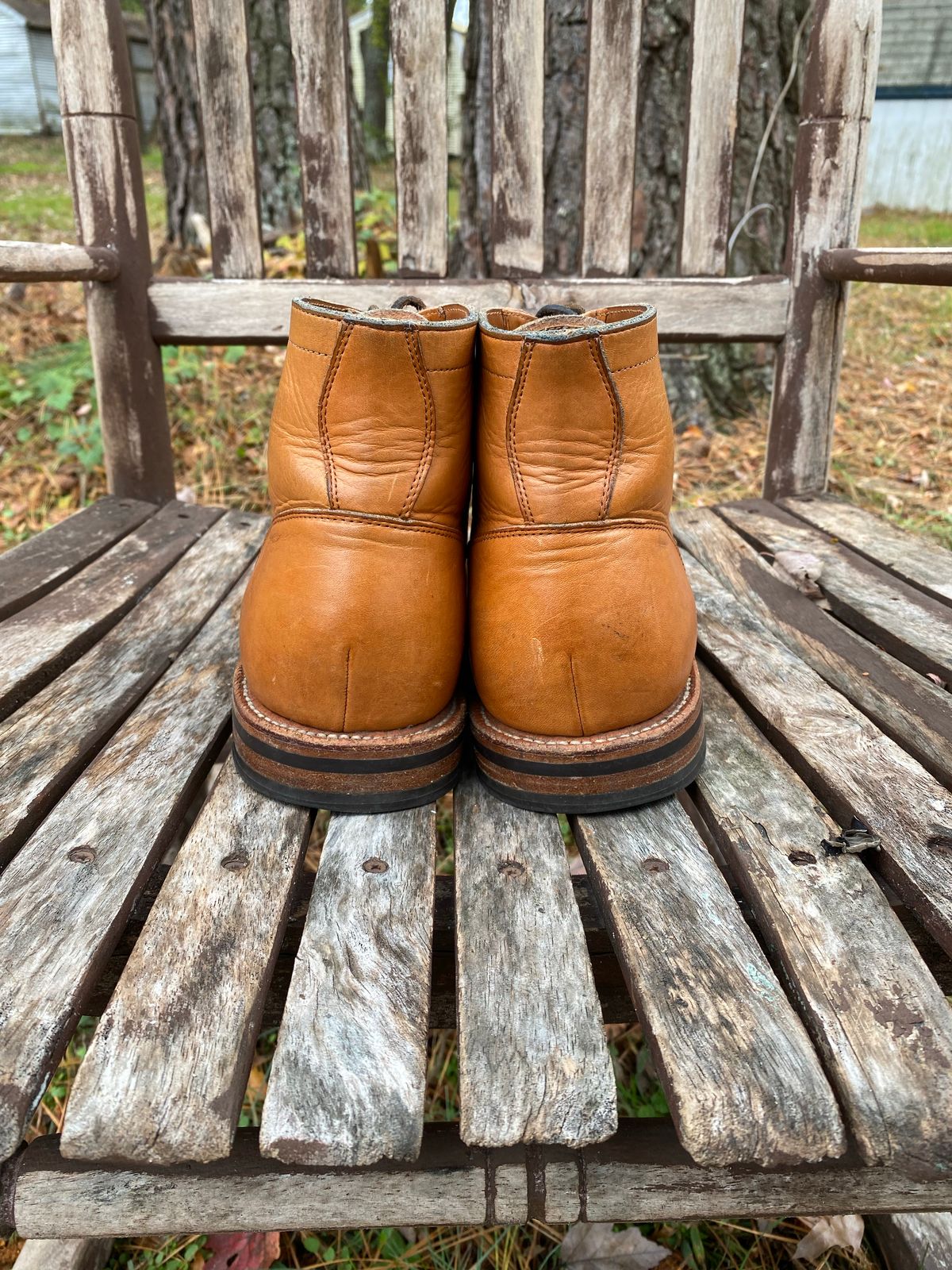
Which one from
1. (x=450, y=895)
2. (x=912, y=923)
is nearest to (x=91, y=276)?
(x=450, y=895)

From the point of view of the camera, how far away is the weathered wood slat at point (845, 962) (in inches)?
26.1

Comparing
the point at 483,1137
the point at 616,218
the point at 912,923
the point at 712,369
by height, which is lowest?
the point at 912,923

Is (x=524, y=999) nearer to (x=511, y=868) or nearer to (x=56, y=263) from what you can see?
(x=511, y=868)

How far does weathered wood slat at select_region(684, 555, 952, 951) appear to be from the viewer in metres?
0.88

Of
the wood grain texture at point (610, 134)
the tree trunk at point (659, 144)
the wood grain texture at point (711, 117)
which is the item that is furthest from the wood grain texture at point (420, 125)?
the tree trunk at point (659, 144)

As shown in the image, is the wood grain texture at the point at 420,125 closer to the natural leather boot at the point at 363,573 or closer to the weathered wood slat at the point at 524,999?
the natural leather boot at the point at 363,573

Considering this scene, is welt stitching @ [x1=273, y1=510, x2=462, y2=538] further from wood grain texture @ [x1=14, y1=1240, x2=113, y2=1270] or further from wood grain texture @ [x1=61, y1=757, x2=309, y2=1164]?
wood grain texture @ [x1=14, y1=1240, x2=113, y2=1270]

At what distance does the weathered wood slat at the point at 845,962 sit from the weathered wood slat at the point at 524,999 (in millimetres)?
167

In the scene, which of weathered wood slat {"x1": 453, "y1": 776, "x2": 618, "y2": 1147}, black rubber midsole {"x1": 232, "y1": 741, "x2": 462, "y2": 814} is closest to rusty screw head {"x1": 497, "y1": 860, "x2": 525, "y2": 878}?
weathered wood slat {"x1": 453, "y1": 776, "x2": 618, "y2": 1147}

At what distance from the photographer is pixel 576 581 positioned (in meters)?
0.96

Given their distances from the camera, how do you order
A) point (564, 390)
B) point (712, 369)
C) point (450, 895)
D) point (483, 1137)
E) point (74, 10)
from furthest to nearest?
point (712, 369), point (74, 10), point (450, 895), point (564, 390), point (483, 1137)

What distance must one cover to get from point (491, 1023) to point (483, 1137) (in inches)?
3.4

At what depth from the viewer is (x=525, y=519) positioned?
0.99m

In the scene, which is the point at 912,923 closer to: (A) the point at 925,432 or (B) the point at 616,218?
(B) the point at 616,218
